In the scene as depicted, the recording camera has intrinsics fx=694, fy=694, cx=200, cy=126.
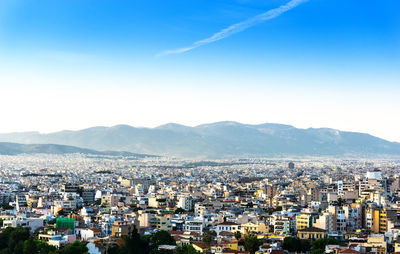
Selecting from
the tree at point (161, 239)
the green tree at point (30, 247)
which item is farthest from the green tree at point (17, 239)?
the tree at point (161, 239)

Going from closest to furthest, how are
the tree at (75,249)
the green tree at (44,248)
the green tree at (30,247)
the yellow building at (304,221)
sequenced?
the tree at (75,249), the green tree at (44,248), the green tree at (30,247), the yellow building at (304,221)

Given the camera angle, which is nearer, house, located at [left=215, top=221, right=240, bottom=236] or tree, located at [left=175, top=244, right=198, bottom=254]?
tree, located at [left=175, top=244, right=198, bottom=254]

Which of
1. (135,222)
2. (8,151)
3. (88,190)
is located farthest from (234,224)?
(8,151)

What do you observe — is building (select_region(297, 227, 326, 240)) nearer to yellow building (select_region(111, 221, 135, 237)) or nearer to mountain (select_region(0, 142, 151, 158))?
yellow building (select_region(111, 221, 135, 237))

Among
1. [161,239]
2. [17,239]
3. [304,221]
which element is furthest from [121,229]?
[304,221]

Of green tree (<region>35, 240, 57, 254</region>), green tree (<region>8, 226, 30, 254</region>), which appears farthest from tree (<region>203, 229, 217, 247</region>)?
green tree (<region>8, 226, 30, 254</region>)

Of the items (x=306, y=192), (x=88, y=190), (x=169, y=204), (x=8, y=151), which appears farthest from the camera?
(x=8, y=151)

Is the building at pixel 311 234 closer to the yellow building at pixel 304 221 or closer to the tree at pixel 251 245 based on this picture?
the yellow building at pixel 304 221

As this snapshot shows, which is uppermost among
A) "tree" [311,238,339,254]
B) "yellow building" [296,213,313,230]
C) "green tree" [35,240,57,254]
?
"yellow building" [296,213,313,230]

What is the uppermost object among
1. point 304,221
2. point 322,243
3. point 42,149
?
point 42,149

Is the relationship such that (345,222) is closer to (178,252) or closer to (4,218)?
(178,252)

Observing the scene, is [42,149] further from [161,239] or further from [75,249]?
[75,249]
